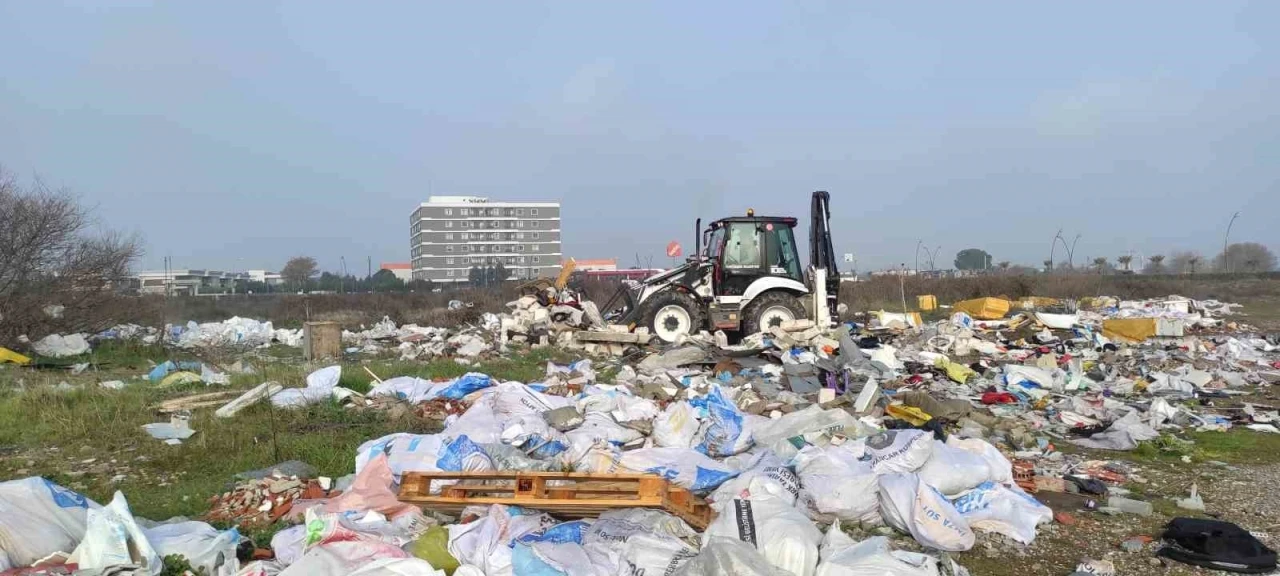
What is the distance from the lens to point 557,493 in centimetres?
417

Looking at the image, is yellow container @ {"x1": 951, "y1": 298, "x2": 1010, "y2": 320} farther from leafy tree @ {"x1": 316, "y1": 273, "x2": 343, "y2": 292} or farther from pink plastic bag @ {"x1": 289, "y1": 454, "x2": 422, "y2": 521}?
leafy tree @ {"x1": 316, "y1": 273, "x2": 343, "y2": 292}

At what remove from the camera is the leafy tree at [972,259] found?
42.7m

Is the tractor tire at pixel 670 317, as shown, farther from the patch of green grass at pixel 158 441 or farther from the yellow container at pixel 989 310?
the yellow container at pixel 989 310

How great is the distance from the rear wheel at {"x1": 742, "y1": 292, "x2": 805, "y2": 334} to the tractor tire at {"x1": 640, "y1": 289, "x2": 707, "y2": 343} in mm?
819

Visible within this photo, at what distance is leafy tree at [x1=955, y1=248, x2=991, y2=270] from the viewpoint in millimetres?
42700

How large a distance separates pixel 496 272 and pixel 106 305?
1935cm

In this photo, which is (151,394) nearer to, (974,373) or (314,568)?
(314,568)

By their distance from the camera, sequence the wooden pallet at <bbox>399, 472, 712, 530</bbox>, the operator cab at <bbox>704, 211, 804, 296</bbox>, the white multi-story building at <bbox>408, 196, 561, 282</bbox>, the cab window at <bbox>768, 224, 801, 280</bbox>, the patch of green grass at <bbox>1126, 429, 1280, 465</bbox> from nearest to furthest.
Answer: the wooden pallet at <bbox>399, 472, 712, 530</bbox>, the patch of green grass at <bbox>1126, 429, 1280, 465</bbox>, the operator cab at <bbox>704, 211, 804, 296</bbox>, the cab window at <bbox>768, 224, 801, 280</bbox>, the white multi-story building at <bbox>408, 196, 561, 282</bbox>

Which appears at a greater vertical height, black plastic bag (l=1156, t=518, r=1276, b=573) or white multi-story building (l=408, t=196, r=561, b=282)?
white multi-story building (l=408, t=196, r=561, b=282)

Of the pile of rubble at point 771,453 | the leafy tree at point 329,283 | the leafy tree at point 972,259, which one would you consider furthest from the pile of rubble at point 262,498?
the leafy tree at point 972,259

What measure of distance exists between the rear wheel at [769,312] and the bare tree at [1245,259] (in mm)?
34731

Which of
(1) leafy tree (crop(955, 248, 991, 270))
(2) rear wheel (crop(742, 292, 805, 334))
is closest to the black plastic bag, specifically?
(2) rear wheel (crop(742, 292, 805, 334))

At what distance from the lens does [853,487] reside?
417cm

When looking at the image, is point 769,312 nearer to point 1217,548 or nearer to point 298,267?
point 1217,548
